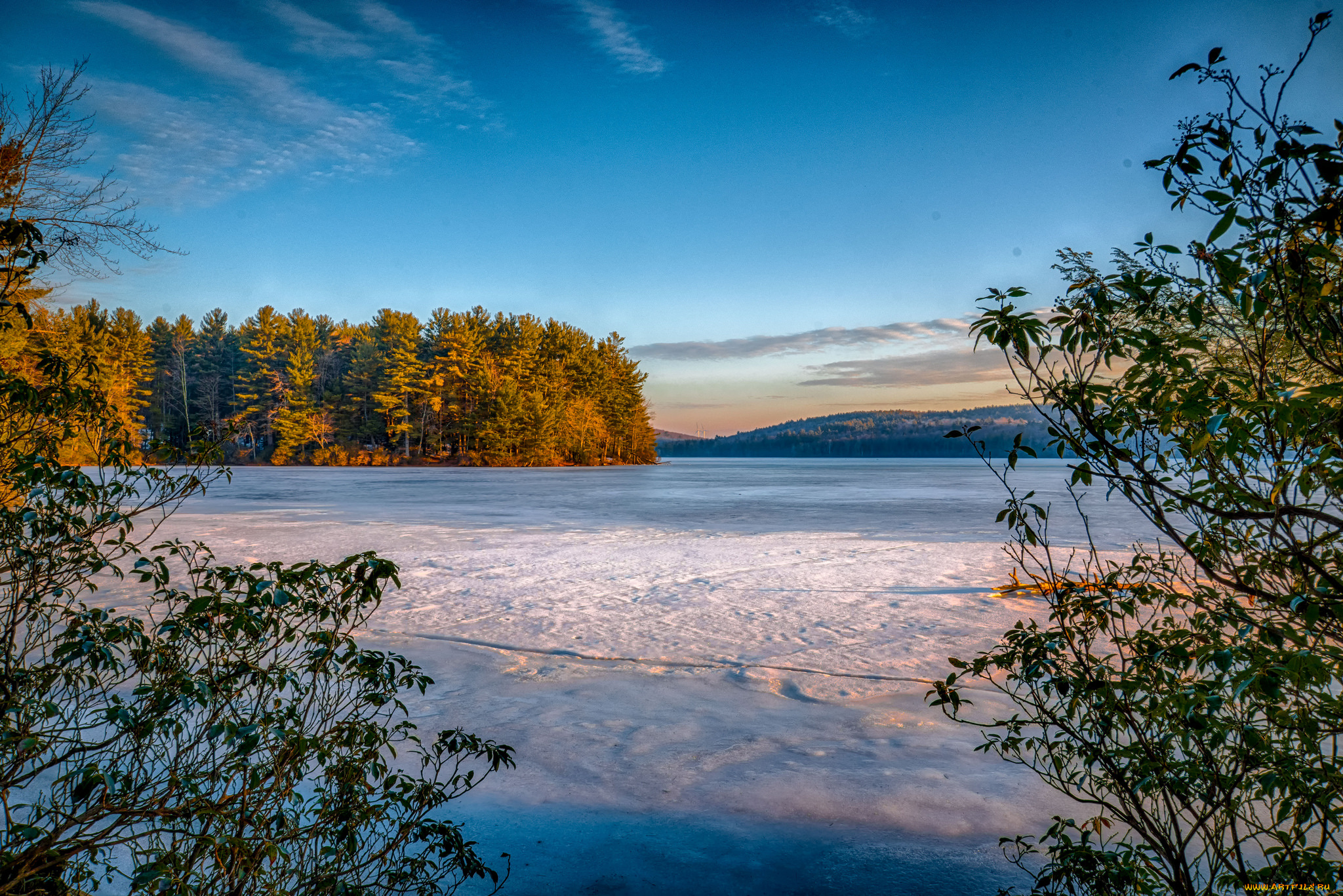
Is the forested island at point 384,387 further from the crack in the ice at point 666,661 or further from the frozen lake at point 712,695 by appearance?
the crack in the ice at point 666,661

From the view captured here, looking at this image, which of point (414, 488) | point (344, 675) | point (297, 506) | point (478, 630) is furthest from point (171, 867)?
point (414, 488)

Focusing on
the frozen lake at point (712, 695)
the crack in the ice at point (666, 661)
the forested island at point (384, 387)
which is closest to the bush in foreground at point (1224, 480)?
the frozen lake at point (712, 695)

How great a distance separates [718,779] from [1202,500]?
2.50 metres

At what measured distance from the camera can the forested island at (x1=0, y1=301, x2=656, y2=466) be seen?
183ft

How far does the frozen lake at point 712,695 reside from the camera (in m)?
2.93

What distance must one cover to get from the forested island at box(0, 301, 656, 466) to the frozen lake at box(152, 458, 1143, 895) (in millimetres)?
44691

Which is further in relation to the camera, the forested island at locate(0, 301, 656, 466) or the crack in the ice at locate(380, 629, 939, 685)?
the forested island at locate(0, 301, 656, 466)

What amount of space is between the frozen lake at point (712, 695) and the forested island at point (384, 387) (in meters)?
44.7

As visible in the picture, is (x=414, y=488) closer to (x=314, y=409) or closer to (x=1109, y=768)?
(x=1109, y=768)

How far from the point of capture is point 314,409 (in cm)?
5753

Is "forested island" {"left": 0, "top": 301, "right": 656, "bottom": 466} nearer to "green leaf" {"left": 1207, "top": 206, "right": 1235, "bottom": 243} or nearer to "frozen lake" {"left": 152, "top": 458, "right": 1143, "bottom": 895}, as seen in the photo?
"frozen lake" {"left": 152, "top": 458, "right": 1143, "bottom": 895}

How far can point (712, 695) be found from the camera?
474 cm

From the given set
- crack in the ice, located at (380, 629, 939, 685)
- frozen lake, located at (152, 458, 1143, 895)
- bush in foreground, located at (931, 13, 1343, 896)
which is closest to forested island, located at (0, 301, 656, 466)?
frozen lake, located at (152, 458, 1143, 895)

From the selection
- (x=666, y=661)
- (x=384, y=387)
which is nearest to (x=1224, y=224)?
(x=666, y=661)
